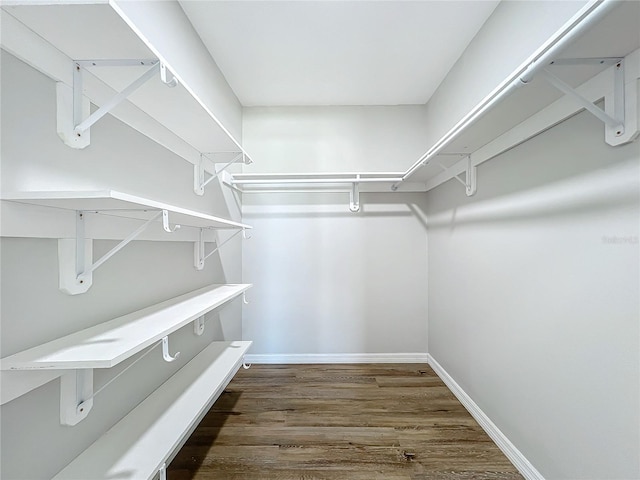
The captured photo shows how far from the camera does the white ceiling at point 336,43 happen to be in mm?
1604

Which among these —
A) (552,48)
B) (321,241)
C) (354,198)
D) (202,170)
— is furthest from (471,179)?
(202,170)

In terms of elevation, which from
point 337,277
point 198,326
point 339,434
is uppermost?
point 337,277

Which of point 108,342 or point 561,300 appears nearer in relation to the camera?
point 108,342

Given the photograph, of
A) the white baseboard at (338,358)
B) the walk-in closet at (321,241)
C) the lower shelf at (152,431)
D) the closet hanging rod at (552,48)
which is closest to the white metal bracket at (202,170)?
the walk-in closet at (321,241)

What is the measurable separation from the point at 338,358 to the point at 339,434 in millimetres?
975

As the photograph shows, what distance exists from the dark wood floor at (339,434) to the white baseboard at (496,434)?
0.04 m

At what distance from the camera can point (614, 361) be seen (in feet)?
3.16

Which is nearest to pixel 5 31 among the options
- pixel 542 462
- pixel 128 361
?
pixel 128 361

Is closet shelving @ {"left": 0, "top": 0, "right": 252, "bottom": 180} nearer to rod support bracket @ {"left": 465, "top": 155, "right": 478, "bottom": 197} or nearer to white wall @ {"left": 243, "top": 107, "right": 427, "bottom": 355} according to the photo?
white wall @ {"left": 243, "top": 107, "right": 427, "bottom": 355}

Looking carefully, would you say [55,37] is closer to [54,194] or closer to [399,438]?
[54,194]

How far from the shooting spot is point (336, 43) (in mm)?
1864

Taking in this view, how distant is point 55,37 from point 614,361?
198cm

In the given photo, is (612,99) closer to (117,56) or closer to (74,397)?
(117,56)

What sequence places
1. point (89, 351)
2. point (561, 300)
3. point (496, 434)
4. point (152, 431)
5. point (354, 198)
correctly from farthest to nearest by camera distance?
point (354, 198), point (496, 434), point (561, 300), point (152, 431), point (89, 351)
